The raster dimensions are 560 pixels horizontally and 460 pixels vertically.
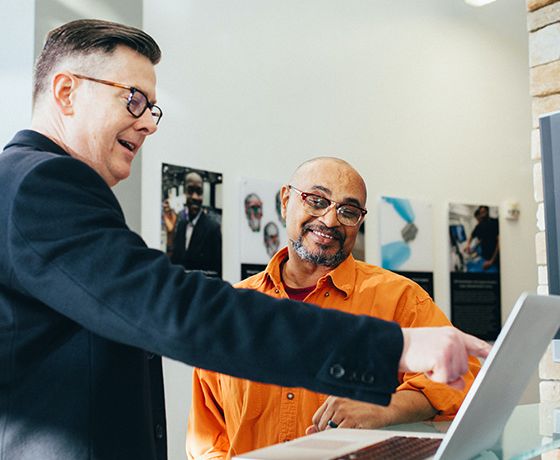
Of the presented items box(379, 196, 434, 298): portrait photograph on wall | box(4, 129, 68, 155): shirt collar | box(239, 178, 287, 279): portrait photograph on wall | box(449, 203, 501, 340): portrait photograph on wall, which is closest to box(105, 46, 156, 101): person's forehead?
box(4, 129, 68, 155): shirt collar

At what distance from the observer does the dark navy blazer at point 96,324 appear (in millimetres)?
1158

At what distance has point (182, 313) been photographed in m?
1.16

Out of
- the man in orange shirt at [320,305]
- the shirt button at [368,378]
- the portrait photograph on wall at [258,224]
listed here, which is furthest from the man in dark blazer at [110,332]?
the portrait photograph on wall at [258,224]

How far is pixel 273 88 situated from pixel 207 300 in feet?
13.9

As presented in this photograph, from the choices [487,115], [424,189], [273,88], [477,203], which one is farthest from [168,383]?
[487,115]

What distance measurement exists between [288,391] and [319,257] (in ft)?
1.66

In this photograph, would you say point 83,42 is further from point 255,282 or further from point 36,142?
point 255,282

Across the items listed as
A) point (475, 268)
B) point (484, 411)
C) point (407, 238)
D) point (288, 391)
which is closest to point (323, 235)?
point (288, 391)

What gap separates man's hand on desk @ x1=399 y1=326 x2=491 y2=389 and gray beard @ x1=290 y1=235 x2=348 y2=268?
4.89ft

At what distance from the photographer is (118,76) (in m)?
1.55

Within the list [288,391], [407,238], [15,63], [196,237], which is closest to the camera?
[288,391]

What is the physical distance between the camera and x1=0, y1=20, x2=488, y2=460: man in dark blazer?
116 cm

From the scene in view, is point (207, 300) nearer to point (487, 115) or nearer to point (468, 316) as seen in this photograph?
point (468, 316)

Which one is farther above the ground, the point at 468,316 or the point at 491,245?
the point at 491,245
